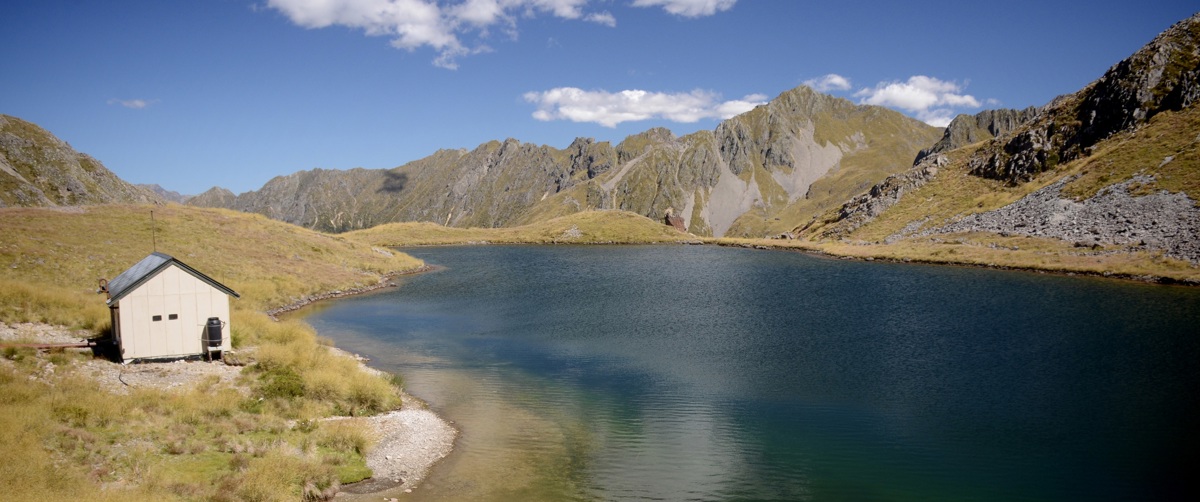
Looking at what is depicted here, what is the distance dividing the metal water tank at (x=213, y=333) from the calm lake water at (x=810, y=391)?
378 inches

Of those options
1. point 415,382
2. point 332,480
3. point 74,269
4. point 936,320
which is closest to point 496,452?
point 332,480

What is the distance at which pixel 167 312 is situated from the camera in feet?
93.4

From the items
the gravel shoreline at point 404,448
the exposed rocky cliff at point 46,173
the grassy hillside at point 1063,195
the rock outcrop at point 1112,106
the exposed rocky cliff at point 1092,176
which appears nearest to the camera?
the gravel shoreline at point 404,448

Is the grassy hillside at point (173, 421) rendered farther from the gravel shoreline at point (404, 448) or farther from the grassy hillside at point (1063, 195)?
the grassy hillside at point (1063, 195)

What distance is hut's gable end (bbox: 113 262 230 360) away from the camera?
27.3m

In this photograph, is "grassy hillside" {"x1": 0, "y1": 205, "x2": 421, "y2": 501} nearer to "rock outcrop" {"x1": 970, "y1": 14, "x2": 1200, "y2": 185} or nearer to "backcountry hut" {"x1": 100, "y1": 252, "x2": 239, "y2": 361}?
"backcountry hut" {"x1": 100, "y1": 252, "x2": 239, "y2": 361}

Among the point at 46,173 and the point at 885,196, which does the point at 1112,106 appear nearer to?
the point at 885,196

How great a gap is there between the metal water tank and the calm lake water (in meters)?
9.60

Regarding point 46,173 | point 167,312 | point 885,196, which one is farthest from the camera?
point 885,196

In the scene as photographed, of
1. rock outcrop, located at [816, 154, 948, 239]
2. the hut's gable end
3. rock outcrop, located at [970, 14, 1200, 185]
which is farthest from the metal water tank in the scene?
rock outcrop, located at [816, 154, 948, 239]

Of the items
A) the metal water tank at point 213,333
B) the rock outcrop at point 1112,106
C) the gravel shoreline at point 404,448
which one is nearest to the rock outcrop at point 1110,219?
the rock outcrop at point 1112,106

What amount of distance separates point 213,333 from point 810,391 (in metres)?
29.0

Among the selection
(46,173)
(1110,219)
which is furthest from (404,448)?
(46,173)

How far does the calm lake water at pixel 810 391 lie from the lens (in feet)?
68.0
